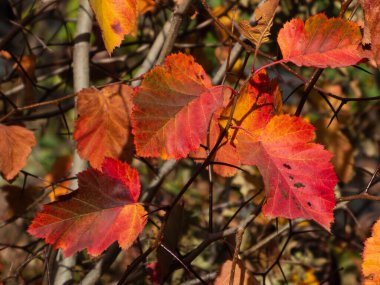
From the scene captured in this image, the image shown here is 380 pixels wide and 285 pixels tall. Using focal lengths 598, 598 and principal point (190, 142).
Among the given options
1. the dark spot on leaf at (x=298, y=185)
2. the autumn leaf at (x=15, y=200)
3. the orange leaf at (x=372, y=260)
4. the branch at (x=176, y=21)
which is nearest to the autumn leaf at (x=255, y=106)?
the dark spot on leaf at (x=298, y=185)

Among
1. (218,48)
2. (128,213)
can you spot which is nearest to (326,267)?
(218,48)

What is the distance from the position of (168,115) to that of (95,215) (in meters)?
0.20

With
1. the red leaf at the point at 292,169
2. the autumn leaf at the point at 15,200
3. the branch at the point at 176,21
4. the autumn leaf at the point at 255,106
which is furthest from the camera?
the autumn leaf at the point at 15,200

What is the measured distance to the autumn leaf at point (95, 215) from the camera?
36.9 inches

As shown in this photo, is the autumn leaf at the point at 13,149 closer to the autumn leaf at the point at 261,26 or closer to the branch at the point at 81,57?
the branch at the point at 81,57

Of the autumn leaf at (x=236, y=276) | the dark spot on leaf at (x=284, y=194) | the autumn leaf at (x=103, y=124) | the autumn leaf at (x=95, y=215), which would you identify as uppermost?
the autumn leaf at (x=103, y=124)

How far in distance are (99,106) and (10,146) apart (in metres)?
0.20

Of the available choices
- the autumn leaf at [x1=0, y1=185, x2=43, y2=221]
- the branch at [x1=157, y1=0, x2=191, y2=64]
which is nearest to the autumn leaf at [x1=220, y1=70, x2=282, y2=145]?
the branch at [x1=157, y1=0, x2=191, y2=64]

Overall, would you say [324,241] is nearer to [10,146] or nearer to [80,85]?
[80,85]

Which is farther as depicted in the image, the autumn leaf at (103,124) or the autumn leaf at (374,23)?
the autumn leaf at (103,124)

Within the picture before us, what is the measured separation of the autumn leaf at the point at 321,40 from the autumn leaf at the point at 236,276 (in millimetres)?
360

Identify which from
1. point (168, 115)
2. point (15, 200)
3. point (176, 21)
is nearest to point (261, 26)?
point (168, 115)

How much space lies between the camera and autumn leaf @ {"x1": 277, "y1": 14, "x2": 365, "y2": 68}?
91 cm

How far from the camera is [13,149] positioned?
1.21m
